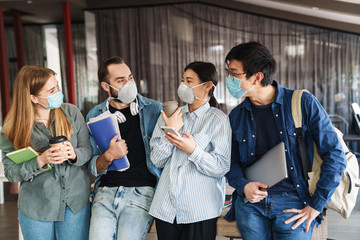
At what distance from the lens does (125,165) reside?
1843 mm

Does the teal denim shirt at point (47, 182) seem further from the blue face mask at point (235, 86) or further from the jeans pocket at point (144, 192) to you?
the blue face mask at point (235, 86)

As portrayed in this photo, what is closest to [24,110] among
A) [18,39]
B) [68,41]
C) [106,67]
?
[106,67]

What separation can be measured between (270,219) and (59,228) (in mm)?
1120

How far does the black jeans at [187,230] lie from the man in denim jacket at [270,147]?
182mm

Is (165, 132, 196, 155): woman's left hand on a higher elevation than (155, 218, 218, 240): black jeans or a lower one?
higher

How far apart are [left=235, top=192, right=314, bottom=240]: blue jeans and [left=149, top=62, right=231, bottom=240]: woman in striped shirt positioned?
15 centimetres

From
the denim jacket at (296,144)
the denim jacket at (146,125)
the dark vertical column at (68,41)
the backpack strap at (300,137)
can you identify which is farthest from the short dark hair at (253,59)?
the dark vertical column at (68,41)

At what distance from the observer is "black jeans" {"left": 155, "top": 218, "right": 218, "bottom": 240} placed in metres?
1.69

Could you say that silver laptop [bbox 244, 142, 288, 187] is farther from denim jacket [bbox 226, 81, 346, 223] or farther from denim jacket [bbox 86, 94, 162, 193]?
denim jacket [bbox 86, 94, 162, 193]

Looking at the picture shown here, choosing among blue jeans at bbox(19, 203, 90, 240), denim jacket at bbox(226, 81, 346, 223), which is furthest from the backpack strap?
blue jeans at bbox(19, 203, 90, 240)

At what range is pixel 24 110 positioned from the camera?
5.77ft

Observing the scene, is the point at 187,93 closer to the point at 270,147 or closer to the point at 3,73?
the point at 270,147

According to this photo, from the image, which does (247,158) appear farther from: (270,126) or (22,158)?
(22,158)

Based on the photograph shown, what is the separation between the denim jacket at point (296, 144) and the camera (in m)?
1.57
